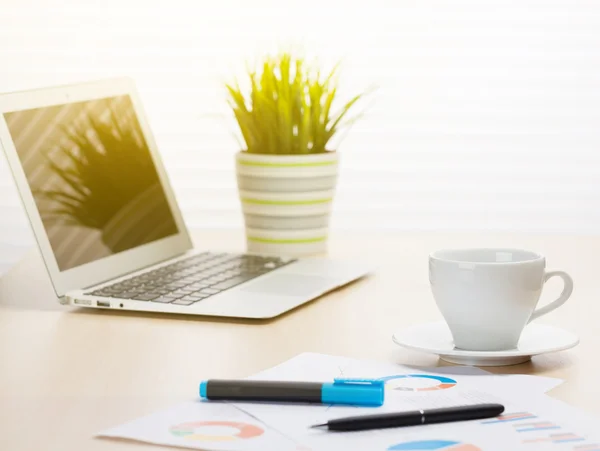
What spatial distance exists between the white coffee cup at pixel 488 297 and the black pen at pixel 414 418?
0.53ft

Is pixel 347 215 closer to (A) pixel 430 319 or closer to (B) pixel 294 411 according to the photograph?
(A) pixel 430 319

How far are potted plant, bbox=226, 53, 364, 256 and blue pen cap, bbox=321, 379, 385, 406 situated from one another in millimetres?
685

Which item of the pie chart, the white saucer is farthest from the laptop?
the pie chart

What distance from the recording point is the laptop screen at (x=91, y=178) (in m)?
1.21

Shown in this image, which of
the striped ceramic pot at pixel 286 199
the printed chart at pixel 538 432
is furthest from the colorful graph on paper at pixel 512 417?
the striped ceramic pot at pixel 286 199

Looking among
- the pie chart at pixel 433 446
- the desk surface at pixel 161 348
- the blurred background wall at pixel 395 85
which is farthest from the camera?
the blurred background wall at pixel 395 85

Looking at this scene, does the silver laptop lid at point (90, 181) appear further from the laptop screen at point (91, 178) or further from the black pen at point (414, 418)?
the black pen at point (414, 418)

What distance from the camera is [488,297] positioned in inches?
35.5

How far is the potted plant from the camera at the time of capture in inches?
56.8

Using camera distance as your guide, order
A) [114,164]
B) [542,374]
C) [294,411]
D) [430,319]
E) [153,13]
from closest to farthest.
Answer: [294,411] → [542,374] → [430,319] → [114,164] → [153,13]

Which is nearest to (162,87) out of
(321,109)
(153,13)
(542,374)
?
(153,13)

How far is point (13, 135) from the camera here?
1.20m

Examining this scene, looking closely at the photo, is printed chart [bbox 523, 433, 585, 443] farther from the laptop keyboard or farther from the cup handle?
the laptop keyboard

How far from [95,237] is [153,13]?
94 centimetres
